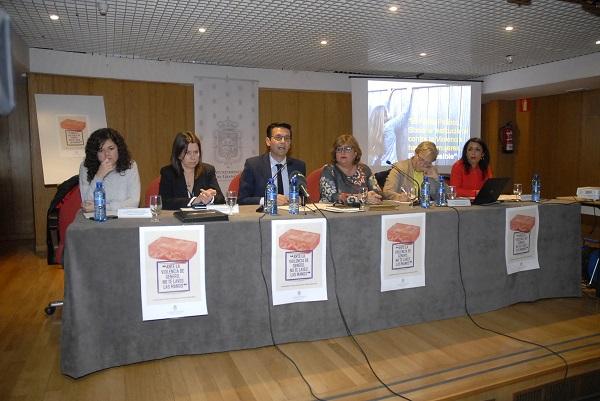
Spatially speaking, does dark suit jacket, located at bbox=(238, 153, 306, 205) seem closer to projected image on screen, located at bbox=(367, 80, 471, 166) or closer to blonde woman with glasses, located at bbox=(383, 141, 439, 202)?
blonde woman with glasses, located at bbox=(383, 141, 439, 202)

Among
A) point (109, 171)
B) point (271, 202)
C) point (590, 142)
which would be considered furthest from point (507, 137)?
point (109, 171)

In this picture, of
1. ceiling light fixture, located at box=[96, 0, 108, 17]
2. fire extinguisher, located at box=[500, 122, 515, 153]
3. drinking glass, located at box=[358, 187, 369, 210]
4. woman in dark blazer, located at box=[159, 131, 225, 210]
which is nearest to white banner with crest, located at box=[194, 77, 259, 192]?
ceiling light fixture, located at box=[96, 0, 108, 17]

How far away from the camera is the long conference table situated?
2035 millimetres

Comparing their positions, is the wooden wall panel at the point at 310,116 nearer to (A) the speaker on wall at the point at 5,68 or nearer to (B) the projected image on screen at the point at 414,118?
(B) the projected image on screen at the point at 414,118

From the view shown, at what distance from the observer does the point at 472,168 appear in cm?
400

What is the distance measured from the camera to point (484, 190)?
287 centimetres

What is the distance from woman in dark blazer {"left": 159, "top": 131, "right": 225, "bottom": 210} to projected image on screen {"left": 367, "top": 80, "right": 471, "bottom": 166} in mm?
3909

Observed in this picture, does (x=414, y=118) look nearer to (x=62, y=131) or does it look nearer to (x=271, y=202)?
(x=62, y=131)

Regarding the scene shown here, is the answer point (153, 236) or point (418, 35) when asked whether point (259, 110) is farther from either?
point (153, 236)

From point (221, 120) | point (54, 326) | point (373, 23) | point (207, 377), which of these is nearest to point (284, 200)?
point (207, 377)

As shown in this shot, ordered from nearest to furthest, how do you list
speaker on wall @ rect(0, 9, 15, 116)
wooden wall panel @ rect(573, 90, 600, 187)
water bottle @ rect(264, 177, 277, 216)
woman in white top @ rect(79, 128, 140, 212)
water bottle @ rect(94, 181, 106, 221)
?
speaker on wall @ rect(0, 9, 15, 116), water bottle @ rect(94, 181, 106, 221), water bottle @ rect(264, 177, 277, 216), woman in white top @ rect(79, 128, 140, 212), wooden wall panel @ rect(573, 90, 600, 187)

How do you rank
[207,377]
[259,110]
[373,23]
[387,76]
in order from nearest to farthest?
[207,377], [373,23], [259,110], [387,76]

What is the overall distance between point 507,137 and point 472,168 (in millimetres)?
4120

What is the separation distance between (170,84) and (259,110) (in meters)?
1.17
